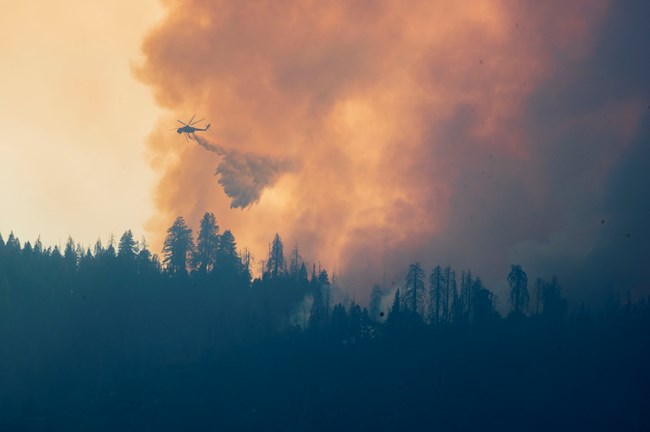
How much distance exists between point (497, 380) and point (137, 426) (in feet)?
232

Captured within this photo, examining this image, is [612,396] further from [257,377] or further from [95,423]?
[95,423]

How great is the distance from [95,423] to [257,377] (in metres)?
33.1

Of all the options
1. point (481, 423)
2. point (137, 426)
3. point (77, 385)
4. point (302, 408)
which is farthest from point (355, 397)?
A: point (77, 385)

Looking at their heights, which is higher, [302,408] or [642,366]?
[642,366]

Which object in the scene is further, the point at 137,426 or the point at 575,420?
the point at 575,420

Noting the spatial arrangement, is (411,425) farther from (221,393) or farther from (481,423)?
(221,393)

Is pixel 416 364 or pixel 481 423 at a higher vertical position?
pixel 416 364

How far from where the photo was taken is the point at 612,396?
19050 cm

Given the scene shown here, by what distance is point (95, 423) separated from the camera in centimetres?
17362

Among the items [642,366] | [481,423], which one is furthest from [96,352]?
[642,366]

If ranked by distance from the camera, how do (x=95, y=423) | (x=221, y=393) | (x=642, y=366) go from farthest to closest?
1. (x=642, y=366)
2. (x=221, y=393)
3. (x=95, y=423)

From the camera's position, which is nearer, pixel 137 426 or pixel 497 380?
pixel 137 426

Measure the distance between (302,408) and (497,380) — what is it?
40.3 m

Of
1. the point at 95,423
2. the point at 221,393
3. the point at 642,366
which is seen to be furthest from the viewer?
the point at 642,366
